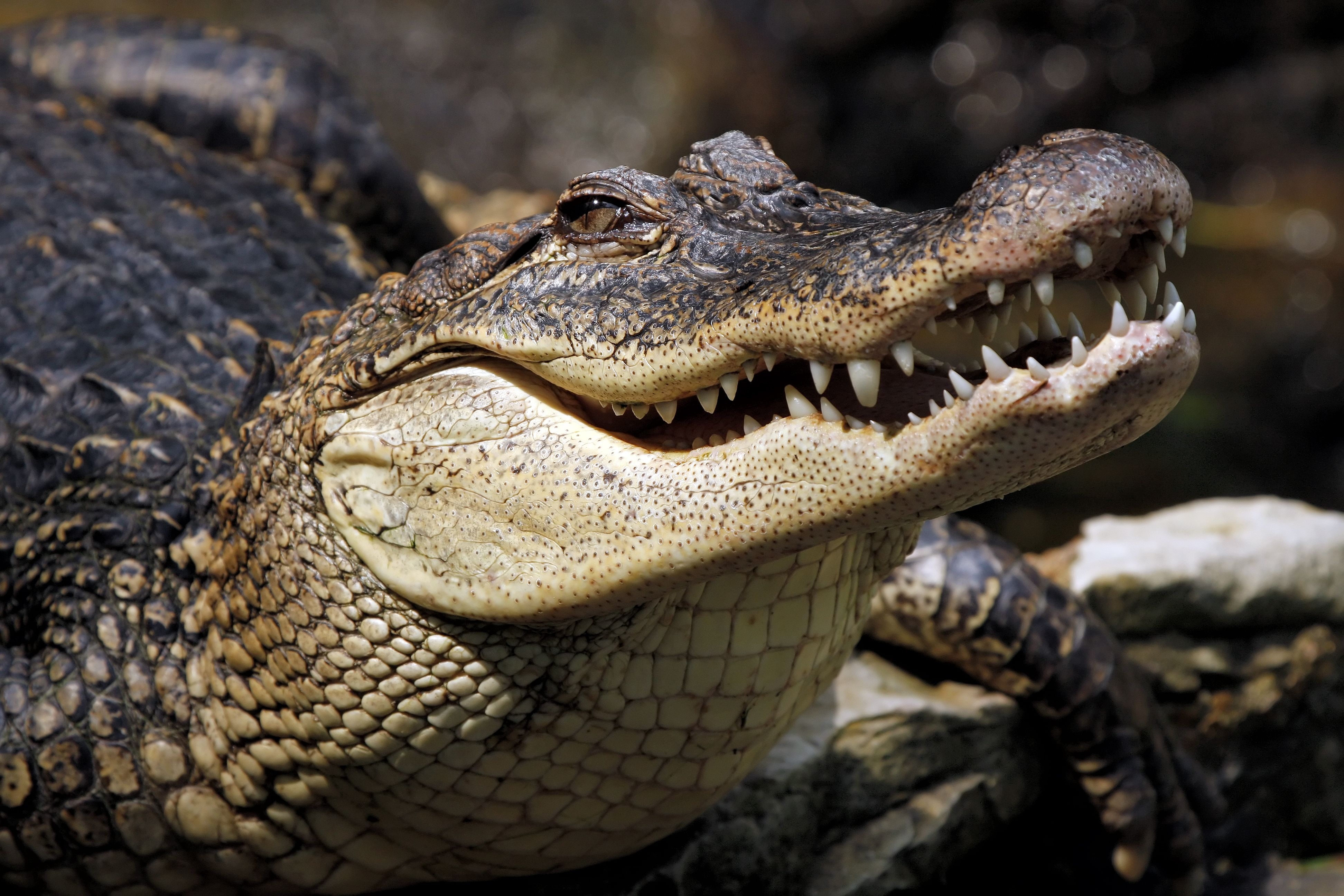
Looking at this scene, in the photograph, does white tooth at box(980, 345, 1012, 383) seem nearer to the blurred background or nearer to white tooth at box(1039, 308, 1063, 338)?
white tooth at box(1039, 308, 1063, 338)

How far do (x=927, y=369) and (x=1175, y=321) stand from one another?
16.0 inches

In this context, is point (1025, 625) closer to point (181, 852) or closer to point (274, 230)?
point (181, 852)

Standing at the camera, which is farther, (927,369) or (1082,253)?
(927,369)

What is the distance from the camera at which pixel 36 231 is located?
10.6ft

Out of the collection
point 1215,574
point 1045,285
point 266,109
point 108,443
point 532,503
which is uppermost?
point 266,109

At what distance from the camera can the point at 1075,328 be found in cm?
158

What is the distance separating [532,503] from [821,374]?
1.63 ft

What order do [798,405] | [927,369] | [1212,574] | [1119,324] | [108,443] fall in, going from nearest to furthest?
[1119,324]
[798,405]
[927,369]
[108,443]
[1212,574]

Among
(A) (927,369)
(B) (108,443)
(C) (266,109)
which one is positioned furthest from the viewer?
(C) (266,109)

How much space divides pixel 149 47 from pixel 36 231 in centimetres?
122

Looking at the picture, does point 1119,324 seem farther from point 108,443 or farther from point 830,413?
point 108,443

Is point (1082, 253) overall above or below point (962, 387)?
above

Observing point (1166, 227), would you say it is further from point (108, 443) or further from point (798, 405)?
point (108, 443)

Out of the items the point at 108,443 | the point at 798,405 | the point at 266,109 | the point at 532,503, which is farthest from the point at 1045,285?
the point at 266,109
